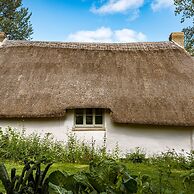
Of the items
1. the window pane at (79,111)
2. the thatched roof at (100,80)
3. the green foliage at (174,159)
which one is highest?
the thatched roof at (100,80)

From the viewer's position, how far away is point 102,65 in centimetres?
1473

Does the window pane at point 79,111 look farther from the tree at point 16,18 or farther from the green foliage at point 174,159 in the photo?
the tree at point 16,18

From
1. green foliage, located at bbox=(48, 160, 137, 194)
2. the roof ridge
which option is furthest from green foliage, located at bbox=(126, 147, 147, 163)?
green foliage, located at bbox=(48, 160, 137, 194)

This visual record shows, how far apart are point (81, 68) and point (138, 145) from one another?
3.96 m

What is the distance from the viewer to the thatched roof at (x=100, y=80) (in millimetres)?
12516

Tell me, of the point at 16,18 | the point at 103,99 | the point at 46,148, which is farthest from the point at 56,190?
the point at 16,18

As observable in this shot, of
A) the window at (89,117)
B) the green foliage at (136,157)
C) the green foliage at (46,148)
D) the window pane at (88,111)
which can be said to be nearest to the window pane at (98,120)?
the window at (89,117)

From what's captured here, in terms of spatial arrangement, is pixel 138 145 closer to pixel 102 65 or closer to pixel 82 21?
pixel 102 65

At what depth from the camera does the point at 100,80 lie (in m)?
13.8

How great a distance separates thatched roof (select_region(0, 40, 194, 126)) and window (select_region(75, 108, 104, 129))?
A: 0.64m

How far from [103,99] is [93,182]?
1119 centimetres

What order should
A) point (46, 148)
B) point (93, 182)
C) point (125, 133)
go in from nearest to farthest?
point (93, 182), point (46, 148), point (125, 133)

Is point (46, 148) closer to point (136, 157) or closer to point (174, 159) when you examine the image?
point (136, 157)

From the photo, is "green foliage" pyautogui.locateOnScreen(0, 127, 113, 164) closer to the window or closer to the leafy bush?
the window
